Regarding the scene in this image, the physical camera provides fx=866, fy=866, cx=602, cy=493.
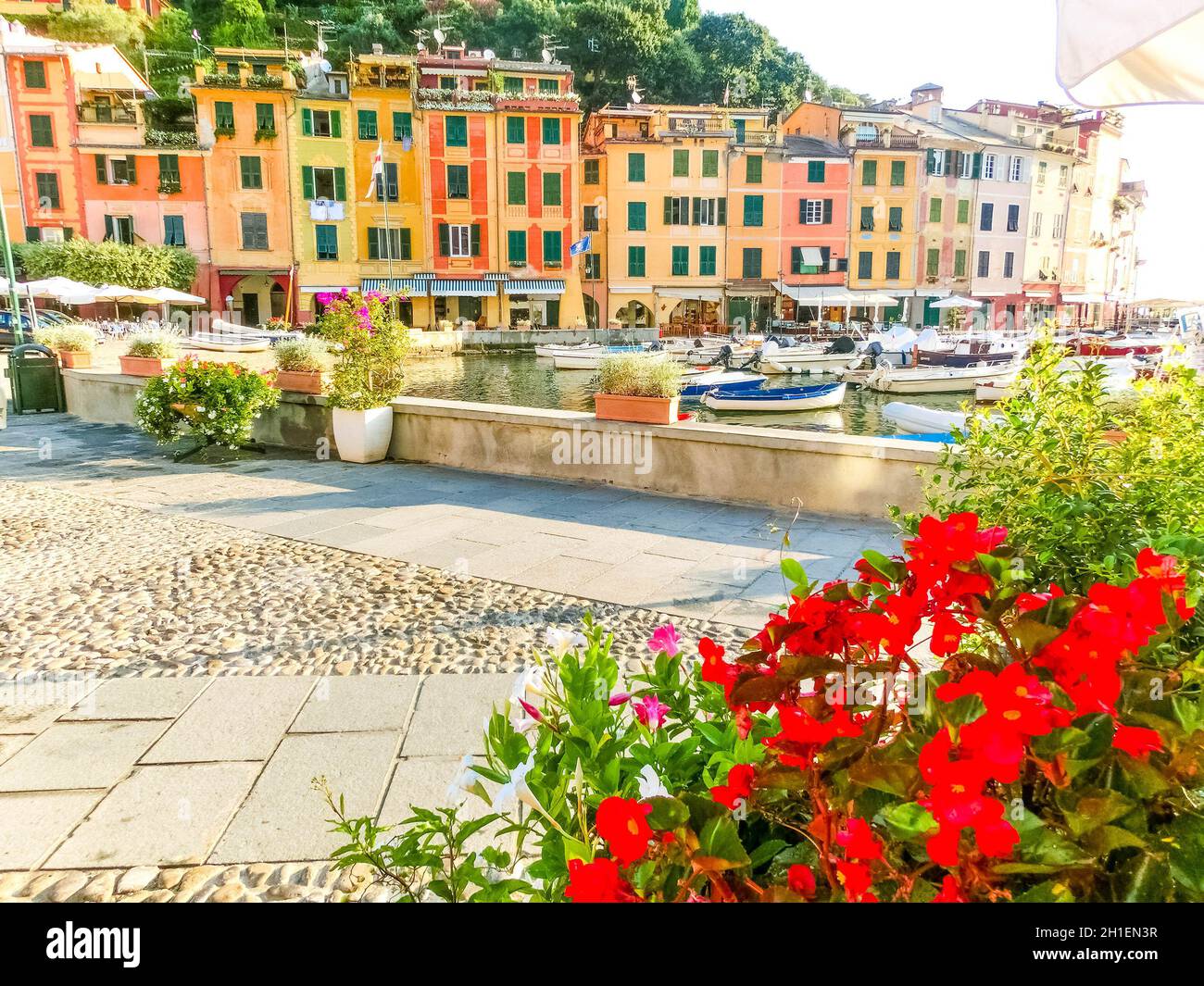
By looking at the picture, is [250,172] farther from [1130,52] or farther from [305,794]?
[1130,52]

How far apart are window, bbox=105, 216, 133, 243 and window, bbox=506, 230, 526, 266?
15.6 m

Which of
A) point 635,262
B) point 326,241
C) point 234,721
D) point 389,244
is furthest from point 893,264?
point 234,721

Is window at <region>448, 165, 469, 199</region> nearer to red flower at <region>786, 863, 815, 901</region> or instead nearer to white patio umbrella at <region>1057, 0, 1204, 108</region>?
white patio umbrella at <region>1057, 0, 1204, 108</region>

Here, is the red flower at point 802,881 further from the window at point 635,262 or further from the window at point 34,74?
the window at point 34,74

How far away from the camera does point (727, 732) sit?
137 centimetres

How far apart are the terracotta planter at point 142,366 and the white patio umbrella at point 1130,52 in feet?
39.4

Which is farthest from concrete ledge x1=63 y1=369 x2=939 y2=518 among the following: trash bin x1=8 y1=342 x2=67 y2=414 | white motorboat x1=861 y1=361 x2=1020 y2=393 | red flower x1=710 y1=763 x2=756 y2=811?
white motorboat x1=861 y1=361 x2=1020 y2=393

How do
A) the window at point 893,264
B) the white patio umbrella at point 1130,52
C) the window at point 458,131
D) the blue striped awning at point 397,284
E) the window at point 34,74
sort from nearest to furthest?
1. the white patio umbrella at point 1130,52
2. the window at point 34,74
3. the blue striped awning at point 397,284
4. the window at point 458,131
5. the window at point 893,264

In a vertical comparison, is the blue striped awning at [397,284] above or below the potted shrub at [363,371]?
above

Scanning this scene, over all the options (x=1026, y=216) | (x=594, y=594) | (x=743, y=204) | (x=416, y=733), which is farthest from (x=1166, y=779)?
(x=1026, y=216)

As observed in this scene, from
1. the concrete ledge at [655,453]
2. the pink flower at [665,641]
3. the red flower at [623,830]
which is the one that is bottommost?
the concrete ledge at [655,453]

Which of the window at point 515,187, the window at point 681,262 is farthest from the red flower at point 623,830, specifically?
the window at point 681,262

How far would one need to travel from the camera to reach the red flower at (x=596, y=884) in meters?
0.99
